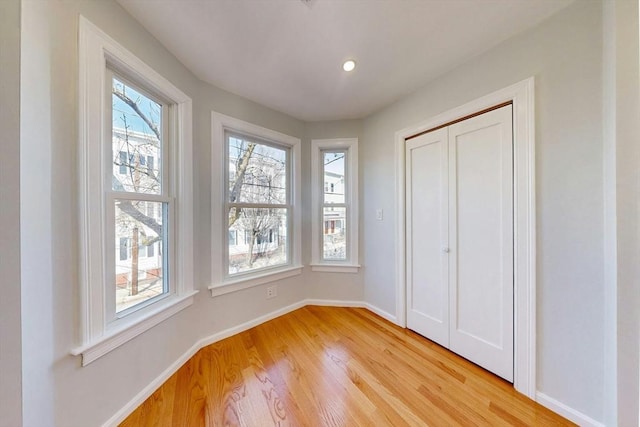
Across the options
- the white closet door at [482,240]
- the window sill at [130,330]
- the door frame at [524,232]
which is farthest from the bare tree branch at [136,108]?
the door frame at [524,232]

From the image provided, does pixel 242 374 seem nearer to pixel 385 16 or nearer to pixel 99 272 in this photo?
pixel 99 272

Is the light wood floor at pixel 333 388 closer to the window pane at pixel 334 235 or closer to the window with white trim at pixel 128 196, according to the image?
the window with white trim at pixel 128 196

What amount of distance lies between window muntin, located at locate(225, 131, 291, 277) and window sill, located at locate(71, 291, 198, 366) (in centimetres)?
57

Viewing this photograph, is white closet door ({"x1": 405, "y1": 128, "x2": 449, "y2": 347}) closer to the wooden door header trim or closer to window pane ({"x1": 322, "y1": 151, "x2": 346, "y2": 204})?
the wooden door header trim

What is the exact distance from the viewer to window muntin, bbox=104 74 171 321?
1303 millimetres

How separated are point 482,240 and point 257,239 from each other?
6.64 ft

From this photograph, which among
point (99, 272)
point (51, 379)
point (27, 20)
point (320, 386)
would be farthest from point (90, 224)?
point (320, 386)

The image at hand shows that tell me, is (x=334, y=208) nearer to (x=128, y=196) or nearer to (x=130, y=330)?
(x=128, y=196)

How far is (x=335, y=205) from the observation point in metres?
2.76

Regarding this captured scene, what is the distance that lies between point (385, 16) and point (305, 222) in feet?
6.50

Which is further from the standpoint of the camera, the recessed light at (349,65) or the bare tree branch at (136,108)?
the recessed light at (349,65)

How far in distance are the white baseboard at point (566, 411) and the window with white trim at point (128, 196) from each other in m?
2.43

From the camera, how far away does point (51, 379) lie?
962 mm

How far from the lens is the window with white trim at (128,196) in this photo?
3.60 feet
